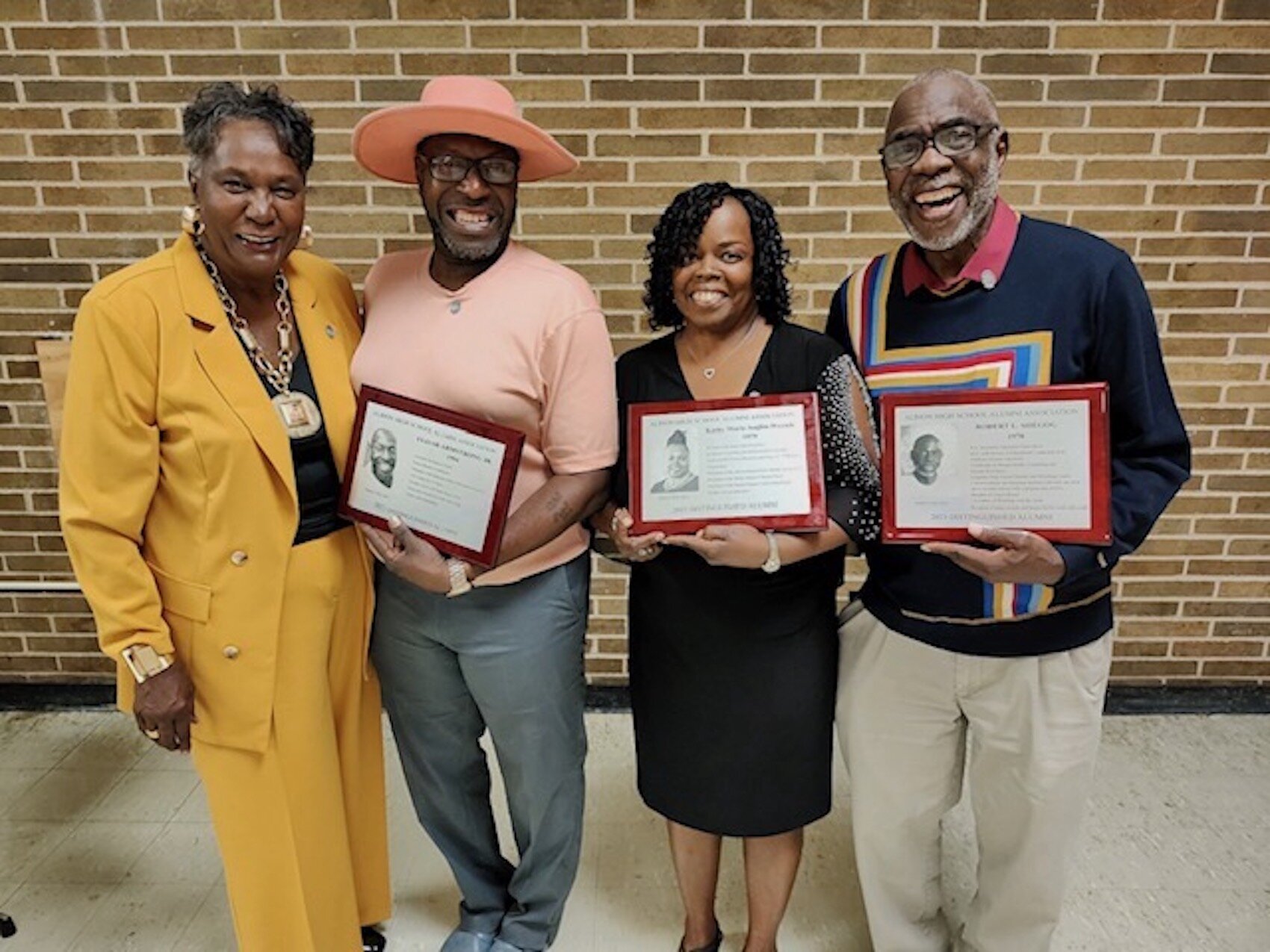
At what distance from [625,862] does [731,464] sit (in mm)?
1341

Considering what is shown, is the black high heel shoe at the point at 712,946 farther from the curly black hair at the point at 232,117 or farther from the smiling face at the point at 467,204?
the curly black hair at the point at 232,117

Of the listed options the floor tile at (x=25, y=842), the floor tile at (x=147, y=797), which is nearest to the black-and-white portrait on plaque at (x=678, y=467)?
the floor tile at (x=147, y=797)

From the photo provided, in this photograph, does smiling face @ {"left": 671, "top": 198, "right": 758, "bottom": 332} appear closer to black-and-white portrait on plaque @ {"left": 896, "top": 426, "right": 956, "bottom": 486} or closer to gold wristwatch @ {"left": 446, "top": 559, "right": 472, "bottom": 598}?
black-and-white portrait on plaque @ {"left": 896, "top": 426, "right": 956, "bottom": 486}

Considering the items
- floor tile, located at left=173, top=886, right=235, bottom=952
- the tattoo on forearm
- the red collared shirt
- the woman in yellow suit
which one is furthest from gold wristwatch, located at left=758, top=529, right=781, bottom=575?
floor tile, located at left=173, top=886, right=235, bottom=952

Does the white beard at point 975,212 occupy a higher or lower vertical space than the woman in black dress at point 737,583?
higher

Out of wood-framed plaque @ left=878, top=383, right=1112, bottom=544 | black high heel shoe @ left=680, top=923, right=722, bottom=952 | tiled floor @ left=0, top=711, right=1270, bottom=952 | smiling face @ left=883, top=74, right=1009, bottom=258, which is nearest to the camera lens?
wood-framed plaque @ left=878, top=383, right=1112, bottom=544

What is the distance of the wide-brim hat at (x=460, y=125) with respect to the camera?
1.56 metres

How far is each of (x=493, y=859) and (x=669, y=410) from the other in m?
1.17

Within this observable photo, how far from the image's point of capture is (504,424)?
1.63 meters

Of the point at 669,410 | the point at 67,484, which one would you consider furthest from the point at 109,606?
the point at 669,410

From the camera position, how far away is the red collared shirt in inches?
58.4

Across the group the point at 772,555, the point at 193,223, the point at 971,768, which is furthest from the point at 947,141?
the point at 193,223

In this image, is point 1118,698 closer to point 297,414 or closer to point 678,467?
point 678,467

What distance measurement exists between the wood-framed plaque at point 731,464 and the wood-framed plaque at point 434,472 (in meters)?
0.23
